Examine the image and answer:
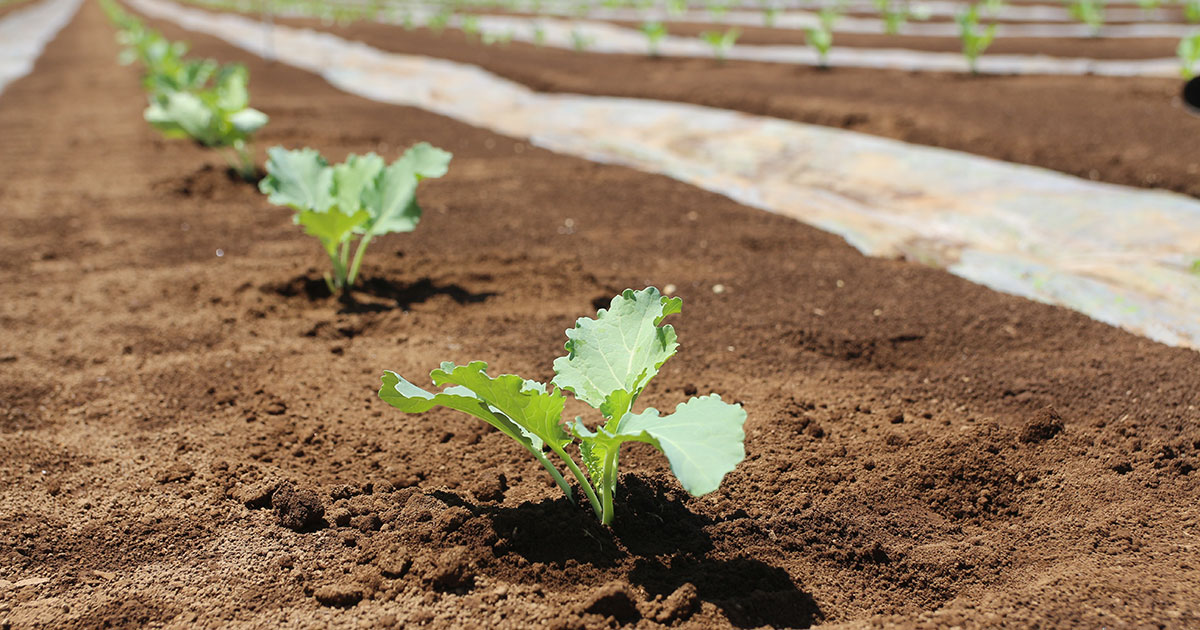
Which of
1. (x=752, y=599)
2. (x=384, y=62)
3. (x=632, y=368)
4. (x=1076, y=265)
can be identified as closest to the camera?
(x=752, y=599)

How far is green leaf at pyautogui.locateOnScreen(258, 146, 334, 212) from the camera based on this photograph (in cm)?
297

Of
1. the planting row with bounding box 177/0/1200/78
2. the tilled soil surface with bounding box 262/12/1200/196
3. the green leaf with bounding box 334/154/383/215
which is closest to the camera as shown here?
the green leaf with bounding box 334/154/383/215

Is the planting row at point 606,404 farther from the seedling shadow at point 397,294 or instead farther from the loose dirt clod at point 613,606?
the seedling shadow at point 397,294

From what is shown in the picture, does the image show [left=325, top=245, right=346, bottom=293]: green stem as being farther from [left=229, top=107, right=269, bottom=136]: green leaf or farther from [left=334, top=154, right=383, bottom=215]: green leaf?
[left=229, top=107, right=269, bottom=136]: green leaf

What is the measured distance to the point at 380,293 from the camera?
3199 mm

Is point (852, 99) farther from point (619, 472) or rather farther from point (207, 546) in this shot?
→ point (207, 546)

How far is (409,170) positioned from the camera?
2.98 m

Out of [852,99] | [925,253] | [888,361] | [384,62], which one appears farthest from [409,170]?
[384,62]

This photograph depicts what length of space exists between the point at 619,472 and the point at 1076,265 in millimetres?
2489

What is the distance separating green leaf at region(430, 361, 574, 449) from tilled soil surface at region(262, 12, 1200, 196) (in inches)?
169

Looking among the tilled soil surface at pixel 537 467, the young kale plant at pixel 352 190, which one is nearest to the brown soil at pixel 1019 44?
the tilled soil surface at pixel 537 467

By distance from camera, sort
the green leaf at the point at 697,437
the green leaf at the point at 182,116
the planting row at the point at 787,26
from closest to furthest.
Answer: the green leaf at the point at 697,437 → the green leaf at the point at 182,116 → the planting row at the point at 787,26

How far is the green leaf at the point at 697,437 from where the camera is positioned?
1354 millimetres

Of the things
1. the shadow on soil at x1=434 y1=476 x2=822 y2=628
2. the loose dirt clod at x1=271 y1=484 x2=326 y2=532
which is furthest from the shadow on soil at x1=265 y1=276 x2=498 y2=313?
the shadow on soil at x1=434 y1=476 x2=822 y2=628
